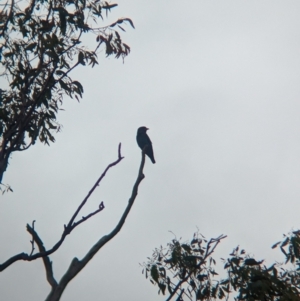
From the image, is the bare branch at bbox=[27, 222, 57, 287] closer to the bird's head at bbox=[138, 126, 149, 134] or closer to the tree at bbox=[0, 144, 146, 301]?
the tree at bbox=[0, 144, 146, 301]

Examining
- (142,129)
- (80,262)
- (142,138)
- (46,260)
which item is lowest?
(46,260)

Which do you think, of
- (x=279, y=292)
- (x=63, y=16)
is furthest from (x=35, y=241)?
(x=63, y=16)

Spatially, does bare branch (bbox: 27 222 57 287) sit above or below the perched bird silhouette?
below

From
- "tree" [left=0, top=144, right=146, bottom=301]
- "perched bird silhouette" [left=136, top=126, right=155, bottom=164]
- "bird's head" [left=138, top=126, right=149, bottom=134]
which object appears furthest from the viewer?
"bird's head" [left=138, top=126, right=149, bottom=134]

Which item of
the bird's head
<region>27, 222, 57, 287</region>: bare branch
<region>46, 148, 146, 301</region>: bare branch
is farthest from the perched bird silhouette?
<region>27, 222, 57, 287</region>: bare branch

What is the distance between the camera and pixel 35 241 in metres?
4.51

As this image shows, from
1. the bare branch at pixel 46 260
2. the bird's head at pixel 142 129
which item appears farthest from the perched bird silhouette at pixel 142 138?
the bare branch at pixel 46 260

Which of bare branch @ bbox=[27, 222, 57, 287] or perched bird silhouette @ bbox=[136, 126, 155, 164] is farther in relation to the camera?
perched bird silhouette @ bbox=[136, 126, 155, 164]

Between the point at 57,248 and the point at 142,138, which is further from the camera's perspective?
the point at 142,138

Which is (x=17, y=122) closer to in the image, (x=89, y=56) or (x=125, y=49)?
(x=89, y=56)

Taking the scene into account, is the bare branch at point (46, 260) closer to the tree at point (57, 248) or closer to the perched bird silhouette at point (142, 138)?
the tree at point (57, 248)

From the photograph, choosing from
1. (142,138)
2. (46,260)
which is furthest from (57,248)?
(142,138)

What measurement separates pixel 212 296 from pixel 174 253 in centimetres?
99

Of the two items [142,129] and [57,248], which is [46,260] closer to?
[57,248]
